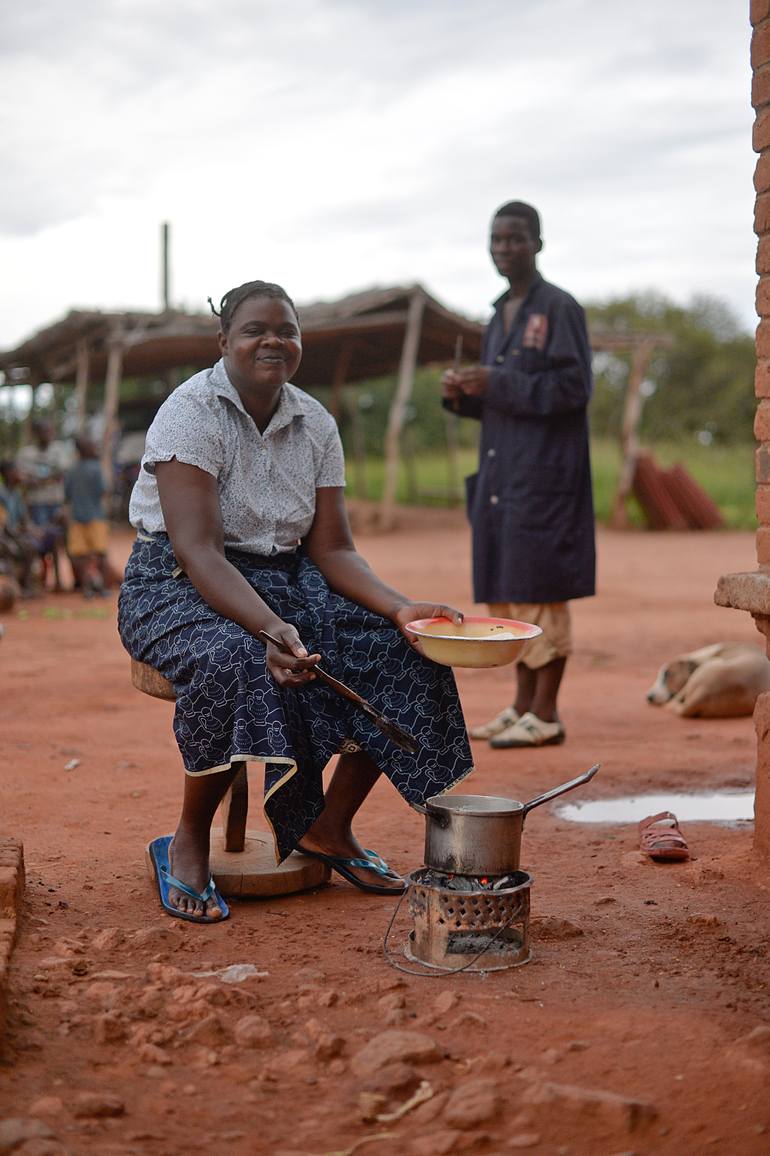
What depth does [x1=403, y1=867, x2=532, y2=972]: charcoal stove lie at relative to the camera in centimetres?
276

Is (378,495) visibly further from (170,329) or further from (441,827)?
(441,827)

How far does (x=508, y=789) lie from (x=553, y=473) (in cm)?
139

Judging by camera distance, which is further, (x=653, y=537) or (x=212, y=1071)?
(x=653, y=537)

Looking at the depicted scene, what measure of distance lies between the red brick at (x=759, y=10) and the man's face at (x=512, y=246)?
1585mm

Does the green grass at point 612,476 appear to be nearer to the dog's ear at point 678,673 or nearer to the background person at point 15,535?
the background person at point 15,535

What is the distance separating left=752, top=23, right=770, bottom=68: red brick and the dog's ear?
10.7ft

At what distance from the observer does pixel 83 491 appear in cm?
1114

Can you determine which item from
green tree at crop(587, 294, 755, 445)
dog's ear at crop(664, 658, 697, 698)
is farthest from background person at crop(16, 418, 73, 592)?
green tree at crop(587, 294, 755, 445)

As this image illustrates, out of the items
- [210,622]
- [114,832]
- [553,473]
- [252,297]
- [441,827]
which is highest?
[252,297]

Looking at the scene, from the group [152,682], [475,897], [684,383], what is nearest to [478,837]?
[475,897]

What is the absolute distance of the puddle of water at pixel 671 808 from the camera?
4223 millimetres

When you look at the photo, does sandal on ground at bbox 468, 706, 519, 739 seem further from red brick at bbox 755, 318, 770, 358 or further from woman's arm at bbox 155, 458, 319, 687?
woman's arm at bbox 155, 458, 319, 687

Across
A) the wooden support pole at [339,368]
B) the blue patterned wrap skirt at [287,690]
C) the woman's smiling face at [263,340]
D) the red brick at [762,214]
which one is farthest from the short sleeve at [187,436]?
the wooden support pole at [339,368]

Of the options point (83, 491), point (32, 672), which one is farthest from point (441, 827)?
point (83, 491)
